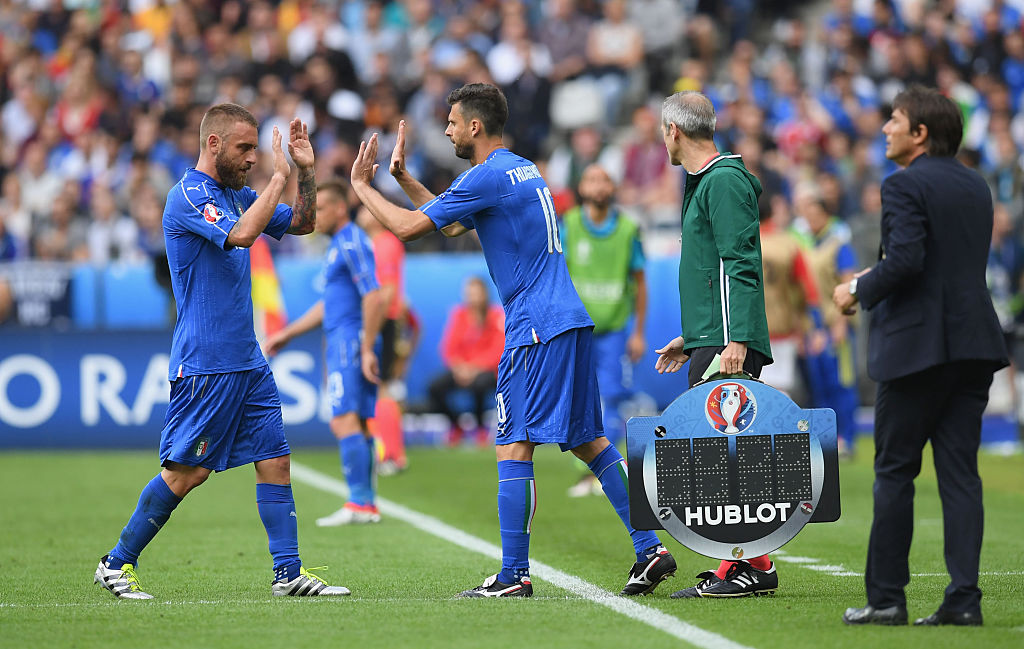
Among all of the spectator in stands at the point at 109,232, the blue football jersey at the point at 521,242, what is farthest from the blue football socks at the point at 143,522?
the spectator in stands at the point at 109,232

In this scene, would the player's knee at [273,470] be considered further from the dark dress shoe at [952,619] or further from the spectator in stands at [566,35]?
the spectator in stands at [566,35]

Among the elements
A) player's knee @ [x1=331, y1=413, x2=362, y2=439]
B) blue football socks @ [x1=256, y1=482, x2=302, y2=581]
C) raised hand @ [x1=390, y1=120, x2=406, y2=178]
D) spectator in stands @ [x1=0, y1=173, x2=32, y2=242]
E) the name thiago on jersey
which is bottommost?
blue football socks @ [x1=256, y1=482, x2=302, y2=581]

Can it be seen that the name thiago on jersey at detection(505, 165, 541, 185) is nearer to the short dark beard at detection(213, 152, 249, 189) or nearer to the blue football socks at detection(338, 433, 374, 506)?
the short dark beard at detection(213, 152, 249, 189)

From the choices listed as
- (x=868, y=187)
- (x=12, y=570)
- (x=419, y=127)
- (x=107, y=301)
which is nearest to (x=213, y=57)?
(x=419, y=127)

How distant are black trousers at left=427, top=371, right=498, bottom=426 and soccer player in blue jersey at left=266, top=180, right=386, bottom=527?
6576mm

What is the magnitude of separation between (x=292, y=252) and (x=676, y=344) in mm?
12734

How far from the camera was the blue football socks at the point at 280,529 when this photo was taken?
7113 mm

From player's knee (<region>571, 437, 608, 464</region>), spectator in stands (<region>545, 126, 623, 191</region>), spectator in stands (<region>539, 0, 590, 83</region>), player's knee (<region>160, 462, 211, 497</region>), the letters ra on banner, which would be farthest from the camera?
spectator in stands (<region>539, 0, 590, 83</region>)

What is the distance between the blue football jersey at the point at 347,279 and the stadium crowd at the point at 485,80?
8174 mm

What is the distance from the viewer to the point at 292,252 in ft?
63.6

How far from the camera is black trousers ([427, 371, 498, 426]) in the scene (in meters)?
17.2

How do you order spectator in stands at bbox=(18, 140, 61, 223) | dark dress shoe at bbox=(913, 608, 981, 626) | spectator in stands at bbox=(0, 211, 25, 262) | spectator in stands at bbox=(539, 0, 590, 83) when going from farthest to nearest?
spectator in stands at bbox=(539, 0, 590, 83) → spectator in stands at bbox=(18, 140, 61, 223) → spectator in stands at bbox=(0, 211, 25, 262) → dark dress shoe at bbox=(913, 608, 981, 626)

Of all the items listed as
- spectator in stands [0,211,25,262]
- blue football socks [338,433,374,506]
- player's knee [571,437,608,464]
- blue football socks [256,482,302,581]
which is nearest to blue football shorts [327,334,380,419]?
blue football socks [338,433,374,506]

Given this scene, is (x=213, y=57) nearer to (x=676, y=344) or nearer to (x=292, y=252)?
(x=292, y=252)
